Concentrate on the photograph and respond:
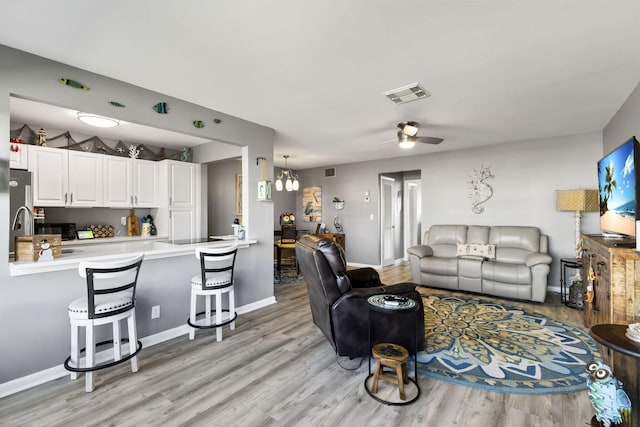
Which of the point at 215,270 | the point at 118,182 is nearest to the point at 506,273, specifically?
the point at 215,270

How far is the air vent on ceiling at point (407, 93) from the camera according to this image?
9.54 ft

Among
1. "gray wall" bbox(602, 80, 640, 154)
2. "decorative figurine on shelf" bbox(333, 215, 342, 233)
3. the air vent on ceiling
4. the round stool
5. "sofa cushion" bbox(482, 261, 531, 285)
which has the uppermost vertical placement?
the air vent on ceiling

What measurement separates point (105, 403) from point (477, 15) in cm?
356

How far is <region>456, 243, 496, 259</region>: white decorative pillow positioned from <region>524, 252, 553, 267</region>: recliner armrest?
554mm

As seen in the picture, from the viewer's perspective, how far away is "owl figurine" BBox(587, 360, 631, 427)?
1.56 m

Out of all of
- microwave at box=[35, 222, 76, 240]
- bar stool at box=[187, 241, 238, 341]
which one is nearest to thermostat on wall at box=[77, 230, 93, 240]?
microwave at box=[35, 222, 76, 240]

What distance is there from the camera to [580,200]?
4.29 m

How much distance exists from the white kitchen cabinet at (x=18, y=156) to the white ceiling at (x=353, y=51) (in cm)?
214

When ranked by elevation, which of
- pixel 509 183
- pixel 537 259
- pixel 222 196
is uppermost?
pixel 509 183

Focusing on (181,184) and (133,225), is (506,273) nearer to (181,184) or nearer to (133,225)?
(181,184)

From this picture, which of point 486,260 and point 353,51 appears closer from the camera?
point 353,51

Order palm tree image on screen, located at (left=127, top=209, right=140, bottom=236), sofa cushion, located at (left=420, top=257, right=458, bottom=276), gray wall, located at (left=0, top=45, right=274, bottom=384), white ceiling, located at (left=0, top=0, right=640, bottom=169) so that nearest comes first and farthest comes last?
white ceiling, located at (left=0, top=0, right=640, bottom=169), gray wall, located at (left=0, top=45, right=274, bottom=384), sofa cushion, located at (left=420, top=257, right=458, bottom=276), palm tree image on screen, located at (left=127, top=209, right=140, bottom=236)

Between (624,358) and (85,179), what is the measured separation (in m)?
5.92

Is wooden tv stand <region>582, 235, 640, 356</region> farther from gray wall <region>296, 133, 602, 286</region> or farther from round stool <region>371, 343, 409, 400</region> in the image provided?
gray wall <region>296, 133, 602, 286</region>
